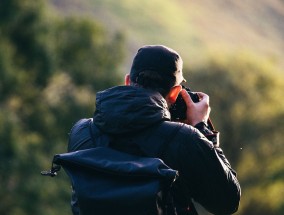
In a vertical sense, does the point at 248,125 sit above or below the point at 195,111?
below

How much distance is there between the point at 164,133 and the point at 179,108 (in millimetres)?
364

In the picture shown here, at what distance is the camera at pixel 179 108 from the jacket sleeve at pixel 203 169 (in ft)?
1.06

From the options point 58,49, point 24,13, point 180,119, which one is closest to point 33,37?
point 24,13

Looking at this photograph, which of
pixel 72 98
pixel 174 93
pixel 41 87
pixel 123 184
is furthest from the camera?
pixel 72 98

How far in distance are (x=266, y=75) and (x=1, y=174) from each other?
1435 cm

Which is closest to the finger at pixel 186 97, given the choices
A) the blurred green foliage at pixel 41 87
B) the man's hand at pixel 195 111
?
the man's hand at pixel 195 111

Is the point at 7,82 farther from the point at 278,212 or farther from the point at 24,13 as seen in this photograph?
the point at 278,212

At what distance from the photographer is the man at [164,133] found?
393 cm

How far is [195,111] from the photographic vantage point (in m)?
4.23

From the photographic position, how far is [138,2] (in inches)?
3944

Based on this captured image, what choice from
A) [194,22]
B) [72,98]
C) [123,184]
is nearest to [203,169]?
[123,184]

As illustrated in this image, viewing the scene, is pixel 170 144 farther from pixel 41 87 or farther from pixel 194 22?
pixel 194 22

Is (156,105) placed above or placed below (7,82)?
above

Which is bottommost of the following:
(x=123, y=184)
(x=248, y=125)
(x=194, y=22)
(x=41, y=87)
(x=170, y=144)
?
(x=194, y=22)
